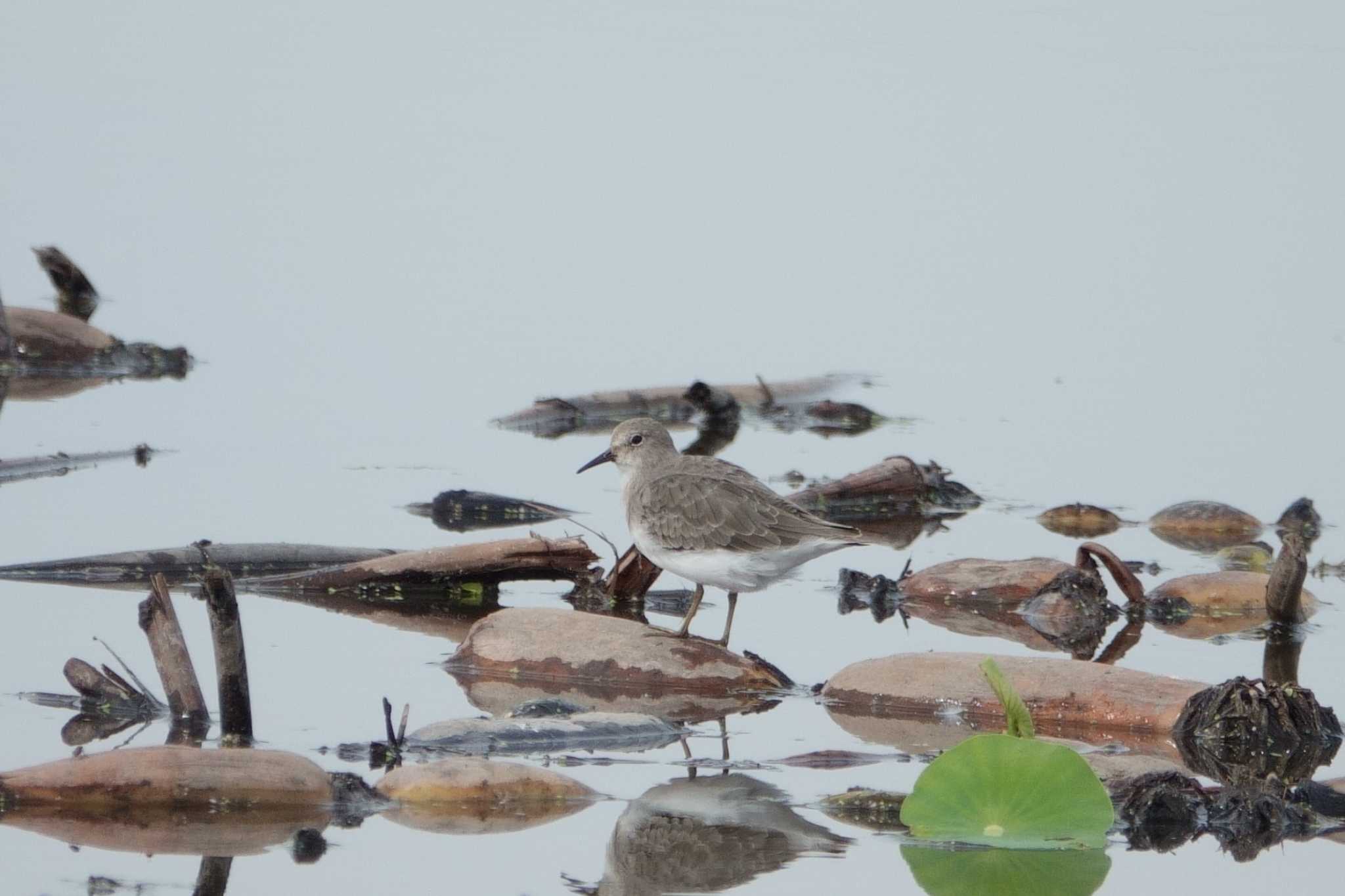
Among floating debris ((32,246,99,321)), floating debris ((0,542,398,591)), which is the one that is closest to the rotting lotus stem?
floating debris ((0,542,398,591))

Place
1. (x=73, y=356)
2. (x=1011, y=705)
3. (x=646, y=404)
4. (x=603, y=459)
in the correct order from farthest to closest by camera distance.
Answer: (x=73, y=356) → (x=646, y=404) → (x=603, y=459) → (x=1011, y=705)

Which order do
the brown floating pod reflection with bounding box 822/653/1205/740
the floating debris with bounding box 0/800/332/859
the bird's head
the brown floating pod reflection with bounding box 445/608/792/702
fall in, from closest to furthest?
the floating debris with bounding box 0/800/332/859, the brown floating pod reflection with bounding box 822/653/1205/740, the brown floating pod reflection with bounding box 445/608/792/702, the bird's head

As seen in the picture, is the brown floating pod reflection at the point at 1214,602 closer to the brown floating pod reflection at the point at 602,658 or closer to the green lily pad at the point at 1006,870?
the brown floating pod reflection at the point at 602,658

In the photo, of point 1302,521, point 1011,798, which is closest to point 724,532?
point 1011,798

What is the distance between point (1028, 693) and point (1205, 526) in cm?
347

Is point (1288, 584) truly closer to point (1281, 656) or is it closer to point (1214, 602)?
point (1281, 656)

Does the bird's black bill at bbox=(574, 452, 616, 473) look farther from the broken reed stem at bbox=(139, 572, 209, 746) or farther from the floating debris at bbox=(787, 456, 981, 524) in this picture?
the broken reed stem at bbox=(139, 572, 209, 746)

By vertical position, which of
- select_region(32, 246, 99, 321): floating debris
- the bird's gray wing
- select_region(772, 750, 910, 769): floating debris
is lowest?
select_region(772, 750, 910, 769): floating debris

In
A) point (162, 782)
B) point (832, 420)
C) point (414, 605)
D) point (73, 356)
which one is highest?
point (73, 356)

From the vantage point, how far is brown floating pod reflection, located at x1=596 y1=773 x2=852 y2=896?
5.03m

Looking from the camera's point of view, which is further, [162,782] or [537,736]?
[537,736]

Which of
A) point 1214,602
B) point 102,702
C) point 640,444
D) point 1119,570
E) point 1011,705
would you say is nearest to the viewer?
point 1011,705

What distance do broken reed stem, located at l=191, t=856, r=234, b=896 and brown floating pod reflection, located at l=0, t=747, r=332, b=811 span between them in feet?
0.92

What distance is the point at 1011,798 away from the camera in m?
5.21
